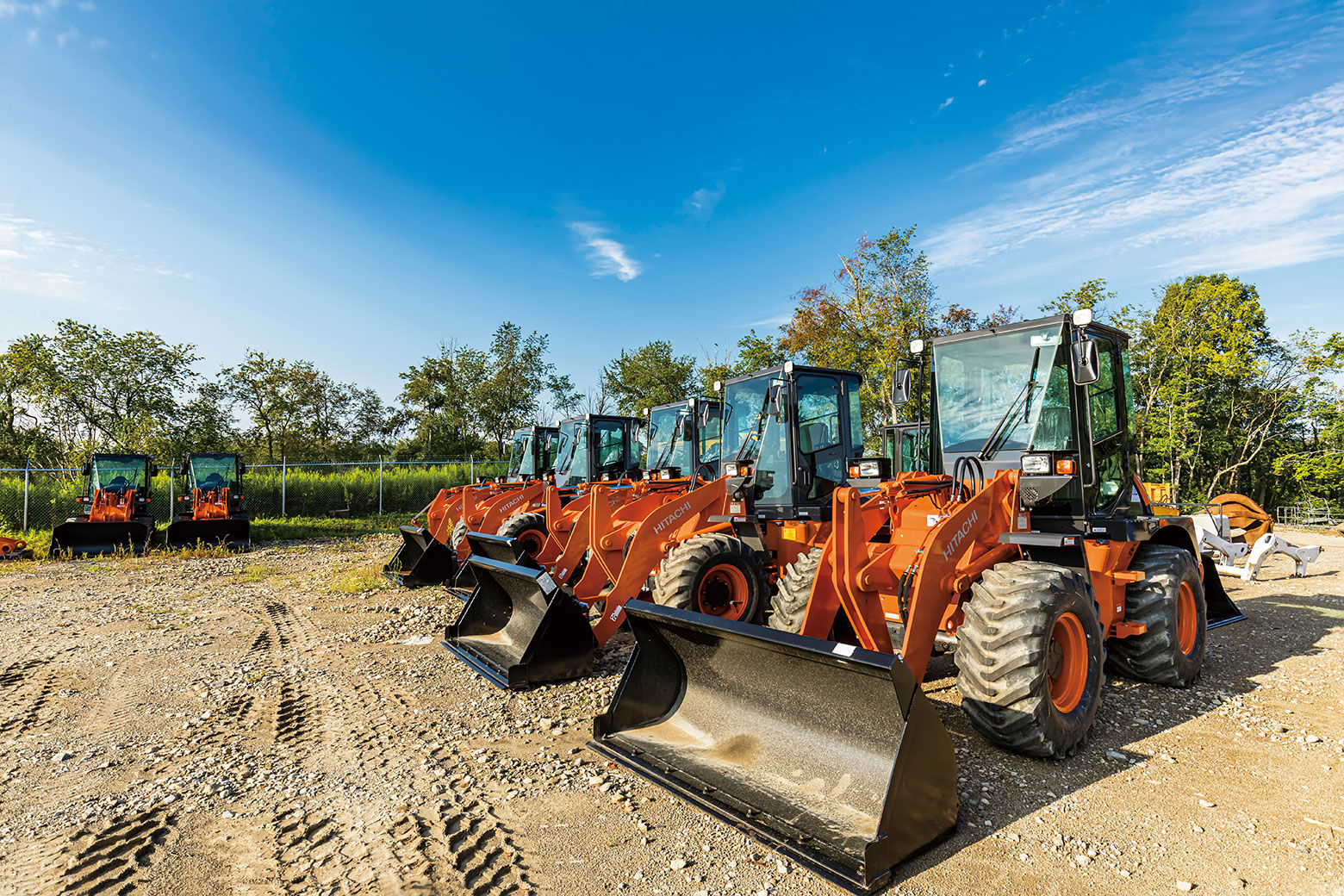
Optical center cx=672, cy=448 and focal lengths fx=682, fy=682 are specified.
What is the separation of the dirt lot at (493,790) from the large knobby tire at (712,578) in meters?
0.87

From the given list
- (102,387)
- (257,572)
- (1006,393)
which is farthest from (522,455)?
(102,387)

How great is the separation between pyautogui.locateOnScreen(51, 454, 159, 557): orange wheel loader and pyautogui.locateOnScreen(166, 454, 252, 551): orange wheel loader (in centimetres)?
73

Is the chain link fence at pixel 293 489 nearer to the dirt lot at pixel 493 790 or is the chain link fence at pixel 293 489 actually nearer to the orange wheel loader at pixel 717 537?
the dirt lot at pixel 493 790

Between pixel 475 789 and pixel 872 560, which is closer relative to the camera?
pixel 475 789

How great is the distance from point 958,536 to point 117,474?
18.5 meters

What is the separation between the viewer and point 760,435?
23.5 ft

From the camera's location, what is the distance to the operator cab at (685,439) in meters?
9.22

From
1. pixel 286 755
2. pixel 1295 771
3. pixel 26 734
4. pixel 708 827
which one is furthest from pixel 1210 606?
pixel 26 734

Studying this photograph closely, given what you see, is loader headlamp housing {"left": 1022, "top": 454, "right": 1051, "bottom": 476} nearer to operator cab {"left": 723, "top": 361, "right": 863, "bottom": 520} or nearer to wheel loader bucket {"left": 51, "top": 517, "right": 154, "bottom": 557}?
operator cab {"left": 723, "top": 361, "right": 863, "bottom": 520}

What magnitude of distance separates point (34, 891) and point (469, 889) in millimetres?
1805

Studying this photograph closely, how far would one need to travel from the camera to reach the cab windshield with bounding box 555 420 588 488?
41.6 feet

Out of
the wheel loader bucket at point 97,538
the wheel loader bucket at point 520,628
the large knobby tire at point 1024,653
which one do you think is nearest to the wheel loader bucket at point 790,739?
the large knobby tire at point 1024,653

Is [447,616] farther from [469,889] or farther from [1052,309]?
[1052,309]

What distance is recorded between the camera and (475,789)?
12.4 feet
